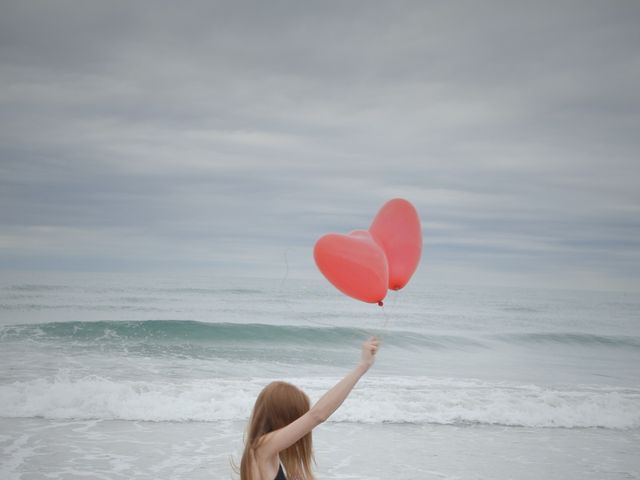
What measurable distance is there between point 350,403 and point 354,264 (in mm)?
8379

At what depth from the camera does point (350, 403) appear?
11.4 m

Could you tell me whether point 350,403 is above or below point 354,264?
below

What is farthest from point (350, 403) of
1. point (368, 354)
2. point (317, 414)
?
point (317, 414)

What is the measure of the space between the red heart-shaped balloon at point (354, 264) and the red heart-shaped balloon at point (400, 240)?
0.73ft

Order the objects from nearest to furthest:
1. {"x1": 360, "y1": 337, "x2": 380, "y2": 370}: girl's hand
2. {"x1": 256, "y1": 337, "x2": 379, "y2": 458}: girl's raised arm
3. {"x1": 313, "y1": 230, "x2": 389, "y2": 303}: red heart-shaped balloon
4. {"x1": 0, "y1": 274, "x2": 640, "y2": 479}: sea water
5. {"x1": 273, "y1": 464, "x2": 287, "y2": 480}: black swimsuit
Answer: {"x1": 256, "y1": 337, "x2": 379, "y2": 458}: girl's raised arm
{"x1": 360, "y1": 337, "x2": 380, "y2": 370}: girl's hand
{"x1": 273, "y1": 464, "x2": 287, "y2": 480}: black swimsuit
{"x1": 313, "y1": 230, "x2": 389, "y2": 303}: red heart-shaped balloon
{"x1": 0, "y1": 274, "x2": 640, "y2": 479}: sea water

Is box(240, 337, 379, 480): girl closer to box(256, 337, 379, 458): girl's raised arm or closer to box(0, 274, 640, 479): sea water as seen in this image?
box(256, 337, 379, 458): girl's raised arm

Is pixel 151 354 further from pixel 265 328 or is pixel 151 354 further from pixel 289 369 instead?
pixel 265 328

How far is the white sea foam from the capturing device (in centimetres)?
1073

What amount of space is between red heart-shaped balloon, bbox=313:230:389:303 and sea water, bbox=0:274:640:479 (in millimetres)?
1267

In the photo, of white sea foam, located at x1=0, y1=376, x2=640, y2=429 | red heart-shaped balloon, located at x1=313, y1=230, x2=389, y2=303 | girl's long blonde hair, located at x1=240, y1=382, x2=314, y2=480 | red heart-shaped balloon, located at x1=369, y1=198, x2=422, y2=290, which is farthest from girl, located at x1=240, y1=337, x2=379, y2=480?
white sea foam, located at x1=0, y1=376, x2=640, y2=429

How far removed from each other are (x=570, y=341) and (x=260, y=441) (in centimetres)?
Result: 2565

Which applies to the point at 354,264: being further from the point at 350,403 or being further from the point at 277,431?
the point at 350,403

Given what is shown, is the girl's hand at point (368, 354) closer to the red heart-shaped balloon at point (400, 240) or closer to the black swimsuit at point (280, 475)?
the black swimsuit at point (280, 475)

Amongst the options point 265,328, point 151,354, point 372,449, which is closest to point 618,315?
point 265,328
